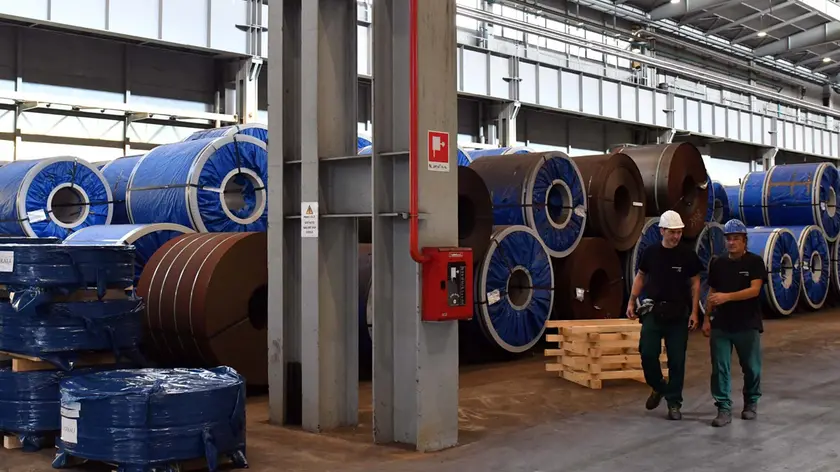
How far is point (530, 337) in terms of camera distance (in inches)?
371

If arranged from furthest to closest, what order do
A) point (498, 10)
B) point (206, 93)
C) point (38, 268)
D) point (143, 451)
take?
point (498, 10) < point (206, 93) < point (38, 268) < point (143, 451)

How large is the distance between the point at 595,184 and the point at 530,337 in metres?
2.36

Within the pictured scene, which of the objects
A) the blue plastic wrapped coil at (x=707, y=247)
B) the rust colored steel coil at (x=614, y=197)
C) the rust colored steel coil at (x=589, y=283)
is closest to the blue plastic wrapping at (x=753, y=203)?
the blue plastic wrapped coil at (x=707, y=247)

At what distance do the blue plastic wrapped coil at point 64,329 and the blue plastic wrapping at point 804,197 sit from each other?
12.5 m

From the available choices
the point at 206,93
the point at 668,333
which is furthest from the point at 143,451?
the point at 206,93

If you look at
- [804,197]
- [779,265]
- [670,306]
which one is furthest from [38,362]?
[804,197]

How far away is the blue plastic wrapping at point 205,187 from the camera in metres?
8.95

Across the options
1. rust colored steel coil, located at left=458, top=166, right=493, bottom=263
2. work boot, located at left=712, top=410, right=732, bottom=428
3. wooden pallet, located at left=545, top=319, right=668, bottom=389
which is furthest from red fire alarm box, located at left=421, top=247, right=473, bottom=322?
rust colored steel coil, located at left=458, top=166, right=493, bottom=263

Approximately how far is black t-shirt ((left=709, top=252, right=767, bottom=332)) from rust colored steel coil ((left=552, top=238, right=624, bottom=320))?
3953 millimetres

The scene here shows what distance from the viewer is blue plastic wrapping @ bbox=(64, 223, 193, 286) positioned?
841cm

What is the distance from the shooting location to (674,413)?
6.32m

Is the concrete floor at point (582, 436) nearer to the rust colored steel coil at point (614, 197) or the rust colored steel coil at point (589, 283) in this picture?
the rust colored steel coil at point (589, 283)

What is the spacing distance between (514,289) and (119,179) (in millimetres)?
5037

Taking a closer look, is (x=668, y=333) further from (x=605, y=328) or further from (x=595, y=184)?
(x=595, y=184)
